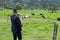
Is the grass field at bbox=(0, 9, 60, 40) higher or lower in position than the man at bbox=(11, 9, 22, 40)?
lower

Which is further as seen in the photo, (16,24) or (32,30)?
(32,30)

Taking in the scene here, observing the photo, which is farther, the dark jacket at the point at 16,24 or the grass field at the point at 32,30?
the grass field at the point at 32,30

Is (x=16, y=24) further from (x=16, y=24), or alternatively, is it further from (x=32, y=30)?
(x=32, y=30)

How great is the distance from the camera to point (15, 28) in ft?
36.7

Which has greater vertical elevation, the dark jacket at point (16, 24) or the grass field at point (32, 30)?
the dark jacket at point (16, 24)

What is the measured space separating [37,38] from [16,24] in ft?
21.0

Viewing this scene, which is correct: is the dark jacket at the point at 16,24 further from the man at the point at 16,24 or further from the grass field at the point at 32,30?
the grass field at the point at 32,30

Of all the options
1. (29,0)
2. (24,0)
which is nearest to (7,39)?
(24,0)

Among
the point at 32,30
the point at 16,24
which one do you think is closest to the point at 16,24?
the point at 16,24

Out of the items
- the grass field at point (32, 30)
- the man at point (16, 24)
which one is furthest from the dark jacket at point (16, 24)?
the grass field at point (32, 30)

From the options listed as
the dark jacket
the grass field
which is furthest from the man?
the grass field

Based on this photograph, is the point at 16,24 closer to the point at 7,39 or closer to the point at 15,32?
the point at 15,32

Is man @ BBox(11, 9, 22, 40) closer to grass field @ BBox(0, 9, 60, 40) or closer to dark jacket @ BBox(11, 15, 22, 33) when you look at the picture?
dark jacket @ BBox(11, 15, 22, 33)

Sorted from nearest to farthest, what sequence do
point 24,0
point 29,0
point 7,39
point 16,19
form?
point 16,19 < point 7,39 < point 24,0 < point 29,0
